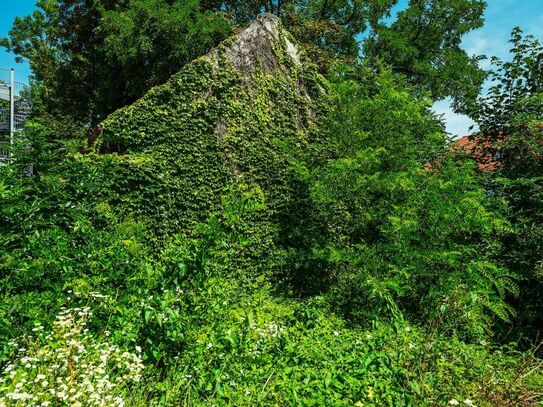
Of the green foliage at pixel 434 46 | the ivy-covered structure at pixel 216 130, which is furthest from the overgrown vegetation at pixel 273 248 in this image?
the green foliage at pixel 434 46

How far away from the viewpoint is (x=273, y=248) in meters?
7.40

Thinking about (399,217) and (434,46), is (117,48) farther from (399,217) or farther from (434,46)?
(434,46)

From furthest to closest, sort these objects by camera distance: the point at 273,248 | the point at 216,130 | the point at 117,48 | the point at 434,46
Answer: the point at 434,46 → the point at 117,48 → the point at 273,248 → the point at 216,130

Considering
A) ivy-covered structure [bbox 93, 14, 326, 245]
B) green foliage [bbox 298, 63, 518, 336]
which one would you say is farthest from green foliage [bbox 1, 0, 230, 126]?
green foliage [bbox 298, 63, 518, 336]

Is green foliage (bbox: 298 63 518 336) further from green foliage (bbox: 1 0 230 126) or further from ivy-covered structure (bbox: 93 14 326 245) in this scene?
green foliage (bbox: 1 0 230 126)

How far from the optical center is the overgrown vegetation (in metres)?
3.37

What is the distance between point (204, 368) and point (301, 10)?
18.2m

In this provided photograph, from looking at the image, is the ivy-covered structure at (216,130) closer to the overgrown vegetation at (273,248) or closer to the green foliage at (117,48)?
the overgrown vegetation at (273,248)

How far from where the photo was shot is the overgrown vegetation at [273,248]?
3365mm

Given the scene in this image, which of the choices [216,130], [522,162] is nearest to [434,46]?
[522,162]

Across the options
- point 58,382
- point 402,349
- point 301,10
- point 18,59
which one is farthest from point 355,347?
point 18,59

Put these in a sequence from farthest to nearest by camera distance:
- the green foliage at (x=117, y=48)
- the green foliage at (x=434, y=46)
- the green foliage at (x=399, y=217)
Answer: the green foliage at (x=434, y=46) < the green foliage at (x=117, y=48) < the green foliage at (x=399, y=217)

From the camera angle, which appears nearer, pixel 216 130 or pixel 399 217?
pixel 399 217

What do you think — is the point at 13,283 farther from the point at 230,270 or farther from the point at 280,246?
the point at 280,246
